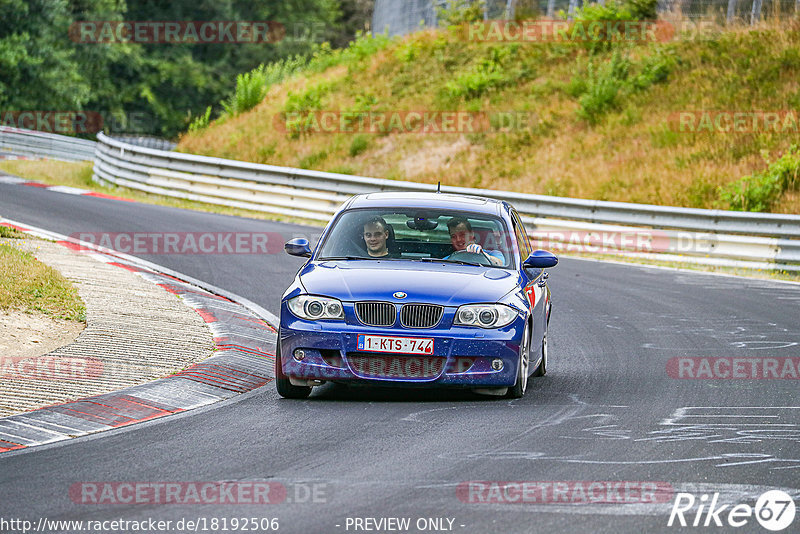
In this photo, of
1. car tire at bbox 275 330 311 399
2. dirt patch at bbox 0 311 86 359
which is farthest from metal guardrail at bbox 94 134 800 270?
car tire at bbox 275 330 311 399

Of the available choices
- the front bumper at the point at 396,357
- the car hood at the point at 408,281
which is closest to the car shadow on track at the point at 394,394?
the front bumper at the point at 396,357

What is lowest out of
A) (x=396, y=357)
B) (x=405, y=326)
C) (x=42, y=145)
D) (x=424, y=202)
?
(x=42, y=145)

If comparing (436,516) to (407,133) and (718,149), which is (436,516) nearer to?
(718,149)

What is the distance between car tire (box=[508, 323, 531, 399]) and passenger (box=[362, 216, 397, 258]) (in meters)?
1.31

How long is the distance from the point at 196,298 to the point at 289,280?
2.79 meters

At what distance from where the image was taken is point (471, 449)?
23.8 feet

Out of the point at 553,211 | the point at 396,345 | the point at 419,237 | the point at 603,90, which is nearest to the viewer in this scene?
the point at 396,345

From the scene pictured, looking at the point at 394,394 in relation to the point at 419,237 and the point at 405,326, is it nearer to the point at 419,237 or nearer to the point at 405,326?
the point at 405,326

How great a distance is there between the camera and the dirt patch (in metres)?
9.91

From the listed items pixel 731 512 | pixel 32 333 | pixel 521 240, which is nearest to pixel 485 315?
pixel 521 240

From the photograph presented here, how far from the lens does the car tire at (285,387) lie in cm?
893

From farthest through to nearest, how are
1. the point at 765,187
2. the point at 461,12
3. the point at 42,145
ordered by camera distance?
the point at 42,145
the point at 461,12
the point at 765,187

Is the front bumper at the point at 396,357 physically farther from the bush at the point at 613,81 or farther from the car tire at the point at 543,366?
the bush at the point at 613,81

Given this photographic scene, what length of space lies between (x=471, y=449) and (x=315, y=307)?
2063mm
